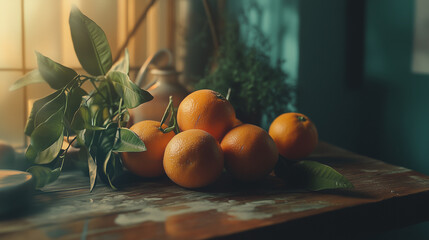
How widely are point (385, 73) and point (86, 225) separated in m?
1.38

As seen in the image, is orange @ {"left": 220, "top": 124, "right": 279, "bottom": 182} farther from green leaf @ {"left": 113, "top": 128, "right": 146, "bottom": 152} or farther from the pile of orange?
green leaf @ {"left": 113, "top": 128, "right": 146, "bottom": 152}

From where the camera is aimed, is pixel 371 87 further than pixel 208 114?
Yes

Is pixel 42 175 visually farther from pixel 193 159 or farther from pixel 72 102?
pixel 193 159

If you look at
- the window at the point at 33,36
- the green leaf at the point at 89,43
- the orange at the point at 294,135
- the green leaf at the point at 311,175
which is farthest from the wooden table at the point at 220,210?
the window at the point at 33,36

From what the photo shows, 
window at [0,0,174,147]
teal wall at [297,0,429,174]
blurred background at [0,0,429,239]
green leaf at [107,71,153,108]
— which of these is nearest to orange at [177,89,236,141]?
green leaf at [107,71,153,108]

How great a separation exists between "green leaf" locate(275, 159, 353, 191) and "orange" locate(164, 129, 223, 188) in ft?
0.48

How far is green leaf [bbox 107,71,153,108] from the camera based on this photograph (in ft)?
2.25

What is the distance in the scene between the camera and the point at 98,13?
7.48ft

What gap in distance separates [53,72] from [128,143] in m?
0.22

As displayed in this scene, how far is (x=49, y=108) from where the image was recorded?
0.72m

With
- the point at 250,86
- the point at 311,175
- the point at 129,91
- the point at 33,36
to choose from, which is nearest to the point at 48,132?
the point at 129,91

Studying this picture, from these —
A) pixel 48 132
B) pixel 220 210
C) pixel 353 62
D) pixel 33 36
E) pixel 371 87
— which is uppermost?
pixel 33 36

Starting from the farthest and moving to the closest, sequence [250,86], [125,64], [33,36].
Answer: [33,36], [250,86], [125,64]

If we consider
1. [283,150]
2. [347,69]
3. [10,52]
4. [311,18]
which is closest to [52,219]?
[283,150]
